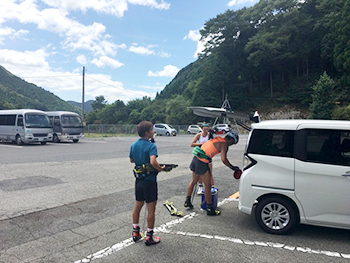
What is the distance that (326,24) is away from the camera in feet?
147

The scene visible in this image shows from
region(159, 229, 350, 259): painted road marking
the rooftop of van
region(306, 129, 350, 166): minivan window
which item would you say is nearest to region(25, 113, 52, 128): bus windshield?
region(159, 229, 350, 259): painted road marking

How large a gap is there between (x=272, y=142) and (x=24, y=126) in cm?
1855

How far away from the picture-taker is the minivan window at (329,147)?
361 cm

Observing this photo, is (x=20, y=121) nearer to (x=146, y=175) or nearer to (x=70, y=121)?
(x=70, y=121)

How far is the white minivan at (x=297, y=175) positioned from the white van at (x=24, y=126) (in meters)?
18.0

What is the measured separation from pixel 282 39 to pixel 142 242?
52.8 metres

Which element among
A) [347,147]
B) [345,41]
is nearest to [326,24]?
[345,41]

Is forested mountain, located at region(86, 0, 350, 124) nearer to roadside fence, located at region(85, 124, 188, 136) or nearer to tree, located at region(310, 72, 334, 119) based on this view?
tree, located at region(310, 72, 334, 119)

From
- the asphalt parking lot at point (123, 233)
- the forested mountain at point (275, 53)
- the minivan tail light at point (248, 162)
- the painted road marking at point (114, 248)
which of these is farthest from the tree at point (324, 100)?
the painted road marking at point (114, 248)

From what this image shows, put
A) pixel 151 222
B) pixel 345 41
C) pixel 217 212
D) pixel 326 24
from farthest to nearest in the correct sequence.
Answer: pixel 326 24
pixel 345 41
pixel 217 212
pixel 151 222

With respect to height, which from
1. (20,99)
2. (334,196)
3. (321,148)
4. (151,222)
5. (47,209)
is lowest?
(47,209)

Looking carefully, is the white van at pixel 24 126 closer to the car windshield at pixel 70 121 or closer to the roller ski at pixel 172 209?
the car windshield at pixel 70 121

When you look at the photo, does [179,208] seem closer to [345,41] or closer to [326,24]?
[345,41]

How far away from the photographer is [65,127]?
2102 cm
